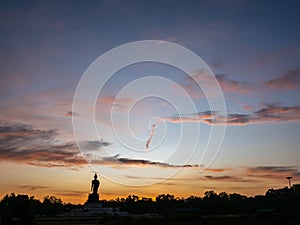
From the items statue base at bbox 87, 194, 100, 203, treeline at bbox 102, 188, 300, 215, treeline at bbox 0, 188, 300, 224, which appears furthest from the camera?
statue base at bbox 87, 194, 100, 203

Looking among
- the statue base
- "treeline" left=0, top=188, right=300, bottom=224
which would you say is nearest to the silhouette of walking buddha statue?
the statue base

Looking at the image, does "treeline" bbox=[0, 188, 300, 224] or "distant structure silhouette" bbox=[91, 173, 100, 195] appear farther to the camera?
"distant structure silhouette" bbox=[91, 173, 100, 195]

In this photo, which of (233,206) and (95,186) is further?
(233,206)

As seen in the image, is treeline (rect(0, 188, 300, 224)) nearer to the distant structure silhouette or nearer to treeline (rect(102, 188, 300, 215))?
treeline (rect(102, 188, 300, 215))

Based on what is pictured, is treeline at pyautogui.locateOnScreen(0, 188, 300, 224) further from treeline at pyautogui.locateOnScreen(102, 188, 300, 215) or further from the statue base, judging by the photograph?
the statue base

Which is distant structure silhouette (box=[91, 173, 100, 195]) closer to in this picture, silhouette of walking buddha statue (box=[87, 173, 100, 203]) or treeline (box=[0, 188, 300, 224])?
silhouette of walking buddha statue (box=[87, 173, 100, 203])

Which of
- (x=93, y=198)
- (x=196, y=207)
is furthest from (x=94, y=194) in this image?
(x=196, y=207)

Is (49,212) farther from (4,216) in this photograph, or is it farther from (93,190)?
(4,216)

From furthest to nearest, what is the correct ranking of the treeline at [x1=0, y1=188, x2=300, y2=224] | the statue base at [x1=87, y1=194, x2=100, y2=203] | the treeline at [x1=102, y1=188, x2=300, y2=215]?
the statue base at [x1=87, y1=194, x2=100, y2=203]
the treeline at [x1=102, y1=188, x2=300, y2=215]
the treeline at [x1=0, y1=188, x2=300, y2=224]

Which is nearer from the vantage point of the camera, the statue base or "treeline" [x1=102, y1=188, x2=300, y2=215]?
"treeline" [x1=102, y1=188, x2=300, y2=215]

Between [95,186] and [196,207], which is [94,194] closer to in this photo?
[95,186]

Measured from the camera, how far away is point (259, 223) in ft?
132

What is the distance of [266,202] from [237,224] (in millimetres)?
65735

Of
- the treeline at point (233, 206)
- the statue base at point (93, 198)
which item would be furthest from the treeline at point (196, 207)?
the statue base at point (93, 198)
